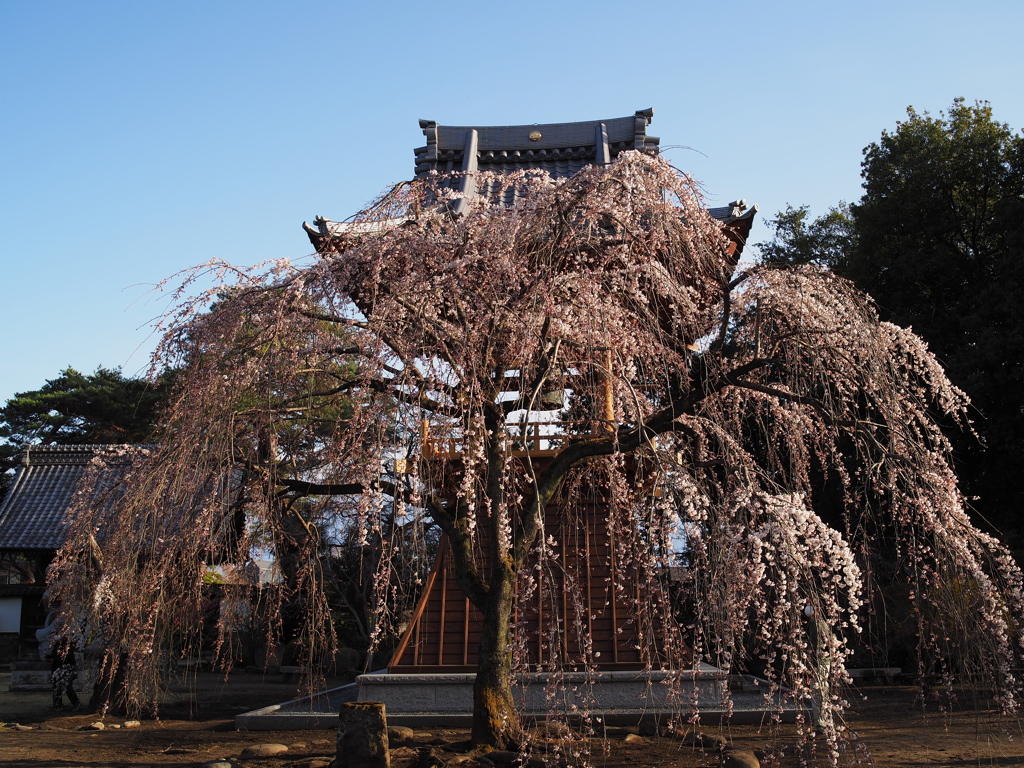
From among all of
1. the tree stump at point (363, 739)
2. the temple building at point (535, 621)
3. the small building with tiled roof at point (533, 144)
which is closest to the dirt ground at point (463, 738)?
the tree stump at point (363, 739)

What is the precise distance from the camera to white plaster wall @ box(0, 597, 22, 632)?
1592cm

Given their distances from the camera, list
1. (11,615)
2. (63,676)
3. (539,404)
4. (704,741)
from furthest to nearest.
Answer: (11,615)
(63,676)
(704,741)
(539,404)

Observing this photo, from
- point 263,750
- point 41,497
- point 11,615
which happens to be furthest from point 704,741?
point 11,615

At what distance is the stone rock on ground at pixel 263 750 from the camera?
18.3 feet

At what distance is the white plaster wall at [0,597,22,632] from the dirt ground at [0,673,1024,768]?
29.7 ft

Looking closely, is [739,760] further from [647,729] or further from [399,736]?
[399,736]

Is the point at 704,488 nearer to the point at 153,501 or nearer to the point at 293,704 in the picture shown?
the point at 153,501

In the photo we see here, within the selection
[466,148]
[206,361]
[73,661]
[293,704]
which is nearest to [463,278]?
[206,361]

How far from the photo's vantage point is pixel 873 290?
41.6 feet

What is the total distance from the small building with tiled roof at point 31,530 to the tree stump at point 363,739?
1237 cm

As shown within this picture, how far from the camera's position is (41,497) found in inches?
618

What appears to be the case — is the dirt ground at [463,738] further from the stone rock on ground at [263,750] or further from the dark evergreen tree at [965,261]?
the dark evergreen tree at [965,261]

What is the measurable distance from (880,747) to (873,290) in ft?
28.4

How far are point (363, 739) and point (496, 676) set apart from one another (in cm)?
93
